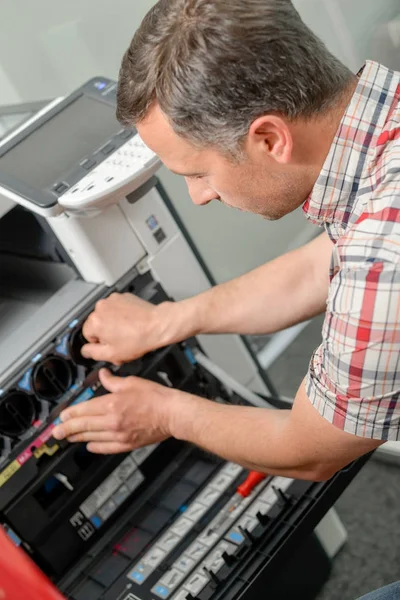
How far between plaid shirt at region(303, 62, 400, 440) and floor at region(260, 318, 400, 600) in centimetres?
95

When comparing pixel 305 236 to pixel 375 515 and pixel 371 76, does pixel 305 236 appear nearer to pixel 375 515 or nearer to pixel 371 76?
pixel 375 515

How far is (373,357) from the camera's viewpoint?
817mm

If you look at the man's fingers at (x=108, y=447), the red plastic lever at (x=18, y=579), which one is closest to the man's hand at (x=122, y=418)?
the man's fingers at (x=108, y=447)

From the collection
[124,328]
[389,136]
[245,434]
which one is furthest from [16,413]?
[389,136]

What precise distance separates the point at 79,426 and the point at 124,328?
0.18 metres

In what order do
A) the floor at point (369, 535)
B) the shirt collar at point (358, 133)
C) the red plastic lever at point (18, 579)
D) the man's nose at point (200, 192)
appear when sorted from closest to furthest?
1. the red plastic lever at point (18, 579)
2. the shirt collar at point (358, 133)
3. the man's nose at point (200, 192)
4. the floor at point (369, 535)

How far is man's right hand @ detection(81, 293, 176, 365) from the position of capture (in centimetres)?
121

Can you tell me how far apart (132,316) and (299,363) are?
1107mm

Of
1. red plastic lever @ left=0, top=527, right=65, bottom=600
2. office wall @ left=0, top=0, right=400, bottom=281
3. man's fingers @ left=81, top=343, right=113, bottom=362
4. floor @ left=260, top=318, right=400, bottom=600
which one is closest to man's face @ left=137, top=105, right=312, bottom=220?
man's fingers @ left=81, top=343, right=113, bottom=362

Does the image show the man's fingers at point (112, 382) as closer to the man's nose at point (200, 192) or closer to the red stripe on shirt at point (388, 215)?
the man's nose at point (200, 192)

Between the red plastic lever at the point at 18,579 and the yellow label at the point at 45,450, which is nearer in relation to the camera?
the red plastic lever at the point at 18,579

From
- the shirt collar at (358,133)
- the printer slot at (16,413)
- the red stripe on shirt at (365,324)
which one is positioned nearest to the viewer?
the red stripe on shirt at (365,324)

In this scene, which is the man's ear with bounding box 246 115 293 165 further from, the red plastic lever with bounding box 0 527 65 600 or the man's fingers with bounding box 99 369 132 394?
the red plastic lever with bounding box 0 527 65 600

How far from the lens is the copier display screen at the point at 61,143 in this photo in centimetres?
120
